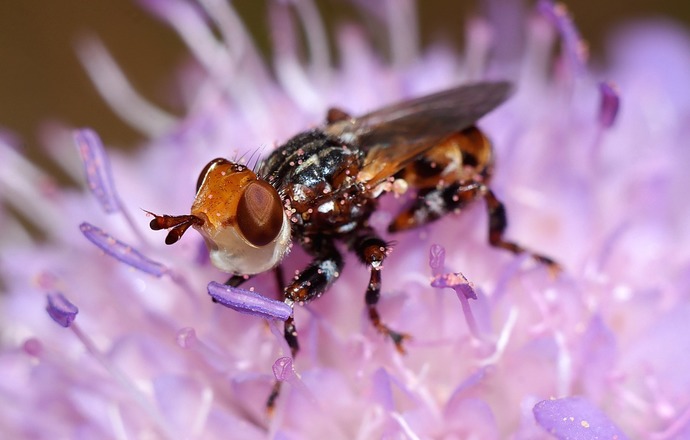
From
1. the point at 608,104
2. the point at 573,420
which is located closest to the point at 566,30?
the point at 608,104

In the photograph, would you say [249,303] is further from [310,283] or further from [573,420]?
[573,420]

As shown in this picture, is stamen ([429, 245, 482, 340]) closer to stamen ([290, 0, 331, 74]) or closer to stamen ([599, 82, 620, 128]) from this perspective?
stamen ([599, 82, 620, 128])

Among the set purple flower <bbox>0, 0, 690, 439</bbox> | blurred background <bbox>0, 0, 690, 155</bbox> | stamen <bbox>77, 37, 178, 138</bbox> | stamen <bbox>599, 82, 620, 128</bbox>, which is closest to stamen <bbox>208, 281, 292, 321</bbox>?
purple flower <bbox>0, 0, 690, 439</bbox>

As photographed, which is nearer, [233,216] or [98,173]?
[233,216]

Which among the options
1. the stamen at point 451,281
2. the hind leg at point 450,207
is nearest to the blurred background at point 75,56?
the hind leg at point 450,207

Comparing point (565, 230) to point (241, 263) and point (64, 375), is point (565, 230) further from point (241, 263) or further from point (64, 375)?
point (64, 375)

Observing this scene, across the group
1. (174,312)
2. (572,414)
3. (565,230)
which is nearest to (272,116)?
(174,312)
